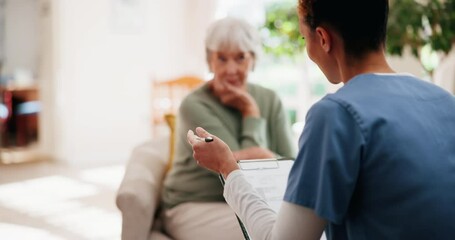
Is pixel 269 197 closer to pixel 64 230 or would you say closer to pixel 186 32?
pixel 64 230

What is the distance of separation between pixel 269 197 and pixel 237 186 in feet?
0.73

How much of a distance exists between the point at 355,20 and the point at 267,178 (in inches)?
19.9

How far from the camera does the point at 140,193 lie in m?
1.95

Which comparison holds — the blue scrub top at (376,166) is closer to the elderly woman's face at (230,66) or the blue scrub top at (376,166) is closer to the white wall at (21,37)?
the elderly woman's face at (230,66)

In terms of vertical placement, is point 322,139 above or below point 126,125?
above

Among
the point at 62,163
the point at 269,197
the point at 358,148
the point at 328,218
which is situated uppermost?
the point at 358,148

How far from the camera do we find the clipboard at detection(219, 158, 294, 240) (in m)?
1.26

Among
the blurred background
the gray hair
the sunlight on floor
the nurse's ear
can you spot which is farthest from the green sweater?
the blurred background

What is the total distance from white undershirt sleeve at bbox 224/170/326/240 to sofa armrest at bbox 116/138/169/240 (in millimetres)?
888

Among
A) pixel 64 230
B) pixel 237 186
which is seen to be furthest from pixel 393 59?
pixel 237 186

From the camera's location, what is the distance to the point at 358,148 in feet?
2.70

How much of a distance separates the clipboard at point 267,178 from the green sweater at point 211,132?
716 millimetres

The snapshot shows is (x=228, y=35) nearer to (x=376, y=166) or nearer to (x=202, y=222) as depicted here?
(x=202, y=222)

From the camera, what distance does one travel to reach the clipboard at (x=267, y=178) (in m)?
1.26
